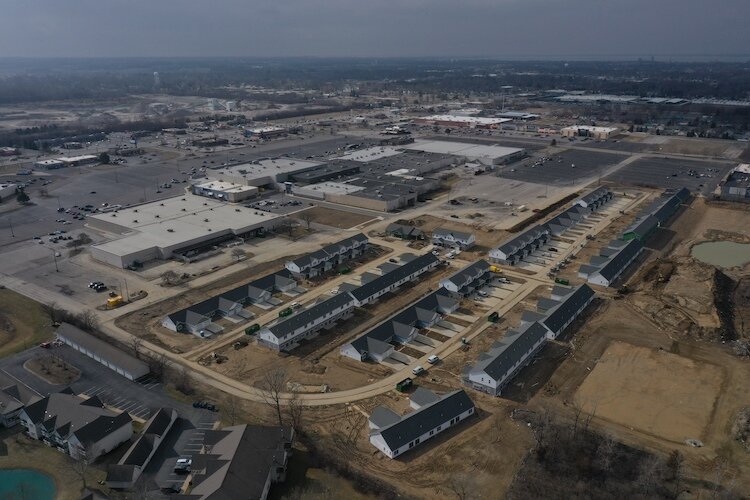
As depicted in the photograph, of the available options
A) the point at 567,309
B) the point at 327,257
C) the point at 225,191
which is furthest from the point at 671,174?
the point at 225,191

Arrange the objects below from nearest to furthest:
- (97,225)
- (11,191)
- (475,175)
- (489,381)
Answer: (489,381) → (97,225) → (11,191) → (475,175)

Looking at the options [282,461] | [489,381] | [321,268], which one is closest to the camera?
[282,461]

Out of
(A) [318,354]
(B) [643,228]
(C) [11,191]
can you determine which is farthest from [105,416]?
(C) [11,191]

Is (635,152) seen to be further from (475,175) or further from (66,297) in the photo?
(66,297)

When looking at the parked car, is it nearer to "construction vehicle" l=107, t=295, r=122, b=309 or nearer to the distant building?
"construction vehicle" l=107, t=295, r=122, b=309

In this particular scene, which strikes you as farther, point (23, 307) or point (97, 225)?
point (97, 225)

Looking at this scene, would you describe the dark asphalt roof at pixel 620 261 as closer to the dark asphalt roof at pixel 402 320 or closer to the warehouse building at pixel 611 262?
the warehouse building at pixel 611 262
